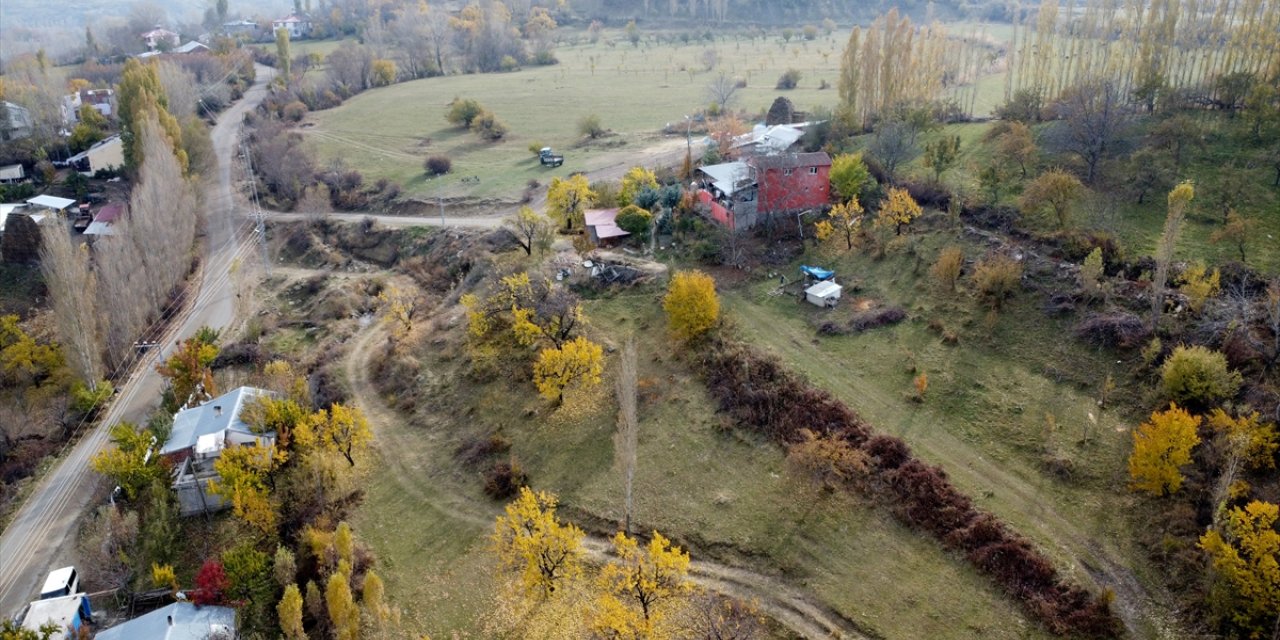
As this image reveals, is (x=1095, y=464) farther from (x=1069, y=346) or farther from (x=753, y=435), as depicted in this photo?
(x=753, y=435)

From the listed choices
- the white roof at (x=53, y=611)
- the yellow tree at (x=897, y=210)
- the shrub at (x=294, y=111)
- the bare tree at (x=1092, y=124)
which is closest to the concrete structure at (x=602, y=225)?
the yellow tree at (x=897, y=210)

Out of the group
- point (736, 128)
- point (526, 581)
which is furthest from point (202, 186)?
point (526, 581)

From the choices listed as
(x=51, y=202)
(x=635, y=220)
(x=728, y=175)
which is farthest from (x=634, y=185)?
(x=51, y=202)

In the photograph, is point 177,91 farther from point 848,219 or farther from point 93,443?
point 848,219

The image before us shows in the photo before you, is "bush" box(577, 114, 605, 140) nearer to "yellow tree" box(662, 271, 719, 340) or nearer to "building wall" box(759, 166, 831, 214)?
"building wall" box(759, 166, 831, 214)

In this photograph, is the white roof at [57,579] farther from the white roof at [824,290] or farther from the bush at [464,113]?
the bush at [464,113]
